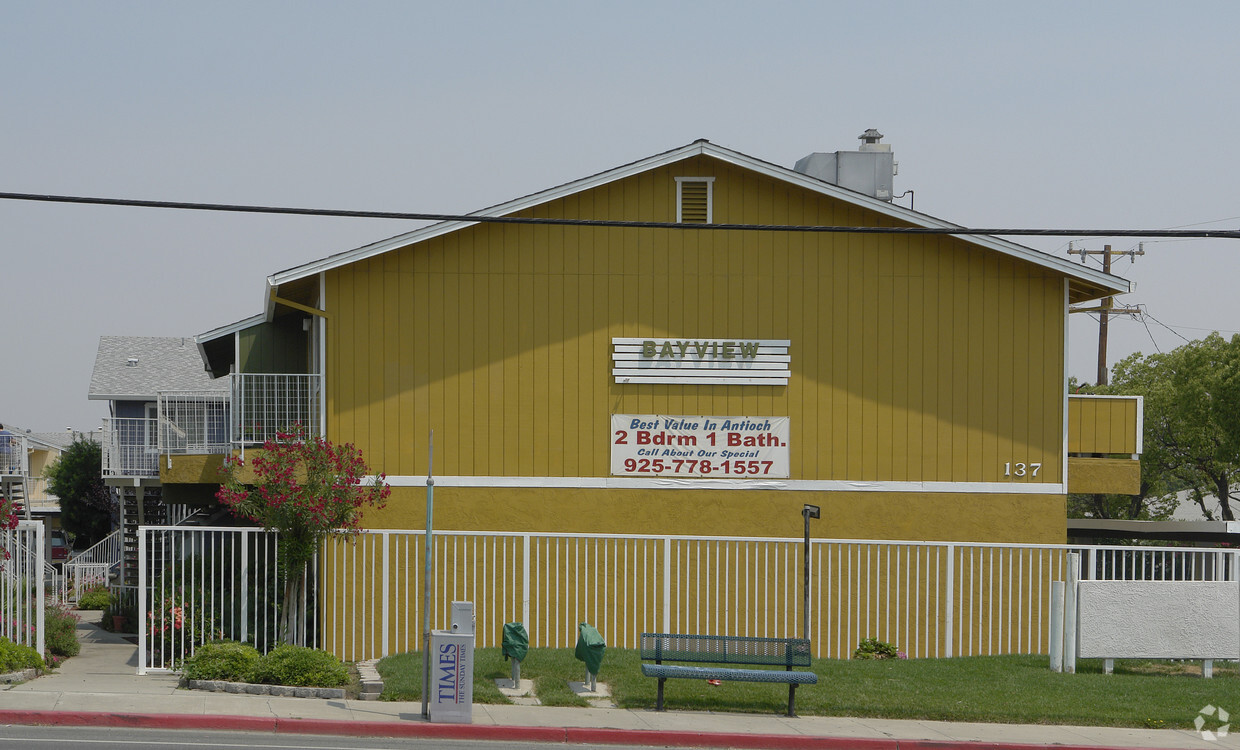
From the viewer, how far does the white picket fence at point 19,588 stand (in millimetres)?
14997

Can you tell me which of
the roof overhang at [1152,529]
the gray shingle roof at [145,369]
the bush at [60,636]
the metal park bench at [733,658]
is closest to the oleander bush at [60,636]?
the bush at [60,636]

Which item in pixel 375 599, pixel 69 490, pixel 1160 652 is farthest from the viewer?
pixel 69 490

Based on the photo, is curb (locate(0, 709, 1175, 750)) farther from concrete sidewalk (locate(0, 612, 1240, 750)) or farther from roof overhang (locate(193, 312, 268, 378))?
roof overhang (locate(193, 312, 268, 378))

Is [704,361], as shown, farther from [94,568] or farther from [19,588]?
[94,568]

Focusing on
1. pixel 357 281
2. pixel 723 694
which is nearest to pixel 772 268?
pixel 357 281

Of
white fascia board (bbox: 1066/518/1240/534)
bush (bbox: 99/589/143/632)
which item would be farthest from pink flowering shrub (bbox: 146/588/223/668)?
white fascia board (bbox: 1066/518/1240/534)

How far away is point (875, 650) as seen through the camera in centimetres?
1725

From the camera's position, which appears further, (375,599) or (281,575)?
(375,599)

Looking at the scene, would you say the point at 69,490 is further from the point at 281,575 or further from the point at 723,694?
the point at 723,694

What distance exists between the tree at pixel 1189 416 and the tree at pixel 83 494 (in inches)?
1379

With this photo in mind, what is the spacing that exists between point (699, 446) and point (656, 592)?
225 cm

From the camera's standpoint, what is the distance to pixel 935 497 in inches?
746

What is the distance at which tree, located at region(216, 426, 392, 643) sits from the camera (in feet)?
51.6

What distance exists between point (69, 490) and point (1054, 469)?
34130 millimetres
